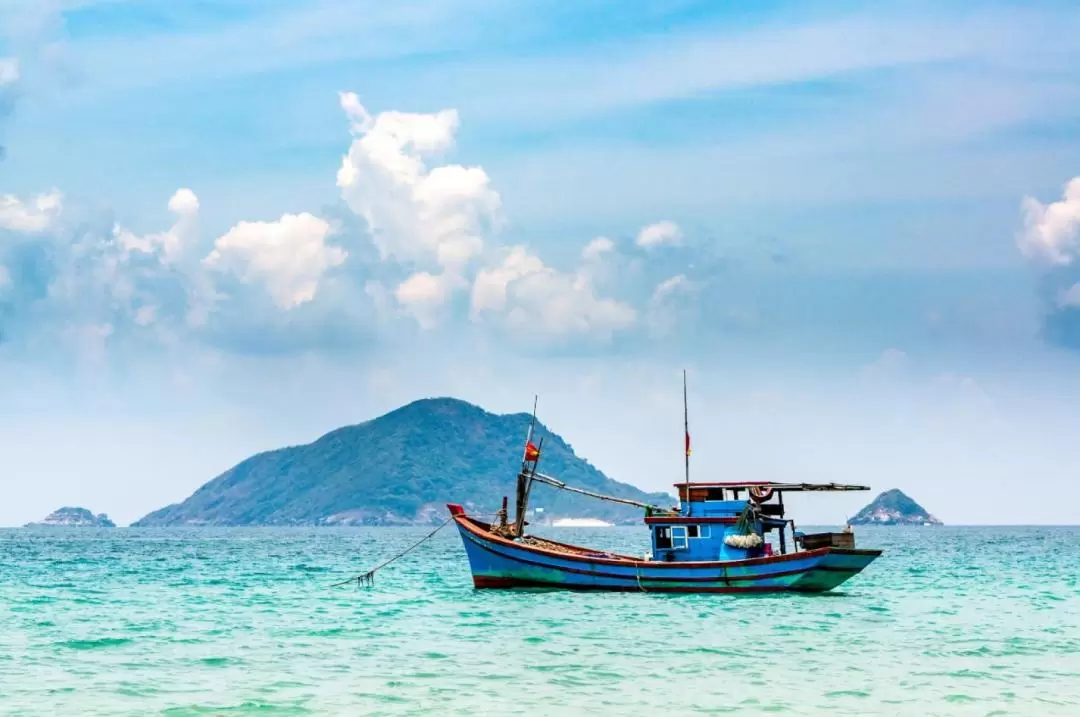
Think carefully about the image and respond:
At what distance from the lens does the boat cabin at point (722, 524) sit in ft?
171

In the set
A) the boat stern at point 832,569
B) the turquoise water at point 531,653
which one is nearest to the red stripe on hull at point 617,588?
the turquoise water at point 531,653

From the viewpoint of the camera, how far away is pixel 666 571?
170 ft

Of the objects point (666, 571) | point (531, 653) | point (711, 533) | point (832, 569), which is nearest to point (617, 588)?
point (666, 571)

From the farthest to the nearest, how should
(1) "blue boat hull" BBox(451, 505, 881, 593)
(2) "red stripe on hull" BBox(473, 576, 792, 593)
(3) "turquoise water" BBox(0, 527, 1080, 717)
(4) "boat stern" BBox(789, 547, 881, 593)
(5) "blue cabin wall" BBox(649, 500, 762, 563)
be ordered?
(5) "blue cabin wall" BBox(649, 500, 762, 563)
(4) "boat stern" BBox(789, 547, 881, 593)
(2) "red stripe on hull" BBox(473, 576, 792, 593)
(1) "blue boat hull" BBox(451, 505, 881, 593)
(3) "turquoise water" BBox(0, 527, 1080, 717)

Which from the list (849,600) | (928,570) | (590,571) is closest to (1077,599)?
(849,600)

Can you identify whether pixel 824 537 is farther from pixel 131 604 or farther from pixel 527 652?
pixel 131 604

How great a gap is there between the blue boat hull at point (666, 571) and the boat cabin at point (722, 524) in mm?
893

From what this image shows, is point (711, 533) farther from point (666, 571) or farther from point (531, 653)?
point (531, 653)

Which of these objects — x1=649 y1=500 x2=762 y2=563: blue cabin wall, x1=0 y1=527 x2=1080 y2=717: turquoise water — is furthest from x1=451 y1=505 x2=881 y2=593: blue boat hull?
x1=649 y1=500 x2=762 y2=563: blue cabin wall

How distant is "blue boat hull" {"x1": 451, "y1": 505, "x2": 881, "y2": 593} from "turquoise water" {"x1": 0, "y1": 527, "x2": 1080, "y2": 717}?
2.22 ft

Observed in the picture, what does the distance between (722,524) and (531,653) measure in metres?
16.4

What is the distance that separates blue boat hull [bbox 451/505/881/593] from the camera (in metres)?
51.4

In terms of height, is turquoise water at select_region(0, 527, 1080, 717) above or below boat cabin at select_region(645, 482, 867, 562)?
below

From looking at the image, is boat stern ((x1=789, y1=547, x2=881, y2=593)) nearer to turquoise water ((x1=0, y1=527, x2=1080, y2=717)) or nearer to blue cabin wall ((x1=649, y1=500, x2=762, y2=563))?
turquoise water ((x1=0, y1=527, x2=1080, y2=717))
